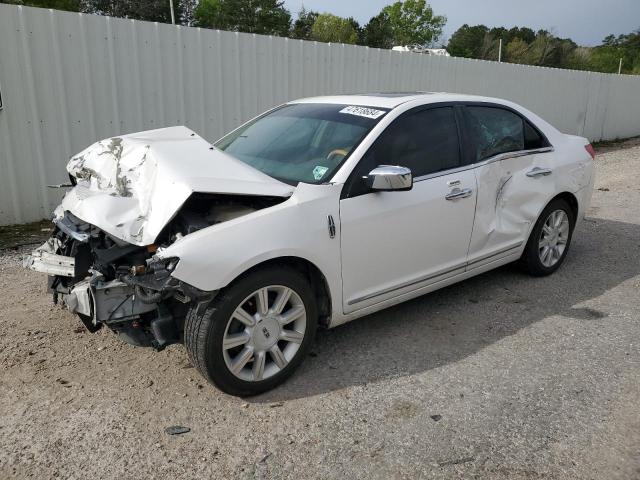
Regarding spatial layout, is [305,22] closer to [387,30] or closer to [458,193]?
[387,30]

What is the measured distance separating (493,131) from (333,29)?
6624 cm

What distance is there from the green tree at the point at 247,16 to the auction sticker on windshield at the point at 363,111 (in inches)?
2474

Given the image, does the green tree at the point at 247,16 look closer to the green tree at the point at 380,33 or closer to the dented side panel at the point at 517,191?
the green tree at the point at 380,33

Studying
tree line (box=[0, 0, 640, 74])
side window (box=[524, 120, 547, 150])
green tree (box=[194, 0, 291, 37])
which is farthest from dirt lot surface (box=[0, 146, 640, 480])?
green tree (box=[194, 0, 291, 37])

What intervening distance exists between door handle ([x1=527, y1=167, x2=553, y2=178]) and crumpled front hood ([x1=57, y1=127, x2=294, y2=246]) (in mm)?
2484

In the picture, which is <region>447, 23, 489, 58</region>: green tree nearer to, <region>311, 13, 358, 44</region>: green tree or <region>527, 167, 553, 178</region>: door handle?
<region>311, 13, 358, 44</region>: green tree

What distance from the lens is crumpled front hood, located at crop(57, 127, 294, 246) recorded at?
3.01m

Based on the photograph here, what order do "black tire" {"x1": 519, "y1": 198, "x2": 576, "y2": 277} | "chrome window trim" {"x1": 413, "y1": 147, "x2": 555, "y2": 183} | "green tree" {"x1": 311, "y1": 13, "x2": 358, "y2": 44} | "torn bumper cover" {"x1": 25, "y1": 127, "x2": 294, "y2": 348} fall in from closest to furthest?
"torn bumper cover" {"x1": 25, "y1": 127, "x2": 294, "y2": 348} → "chrome window trim" {"x1": 413, "y1": 147, "x2": 555, "y2": 183} → "black tire" {"x1": 519, "y1": 198, "x2": 576, "y2": 277} → "green tree" {"x1": 311, "y1": 13, "x2": 358, "y2": 44}

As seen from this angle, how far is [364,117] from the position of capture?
3.83m

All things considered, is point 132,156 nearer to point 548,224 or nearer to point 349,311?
point 349,311

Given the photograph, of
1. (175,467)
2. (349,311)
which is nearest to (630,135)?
(349,311)

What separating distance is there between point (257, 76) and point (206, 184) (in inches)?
236

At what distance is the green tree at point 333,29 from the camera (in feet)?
213

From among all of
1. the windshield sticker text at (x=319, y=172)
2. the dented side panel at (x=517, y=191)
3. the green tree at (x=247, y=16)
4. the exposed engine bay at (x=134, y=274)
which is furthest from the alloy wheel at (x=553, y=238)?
the green tree at (x=247, y=16)
